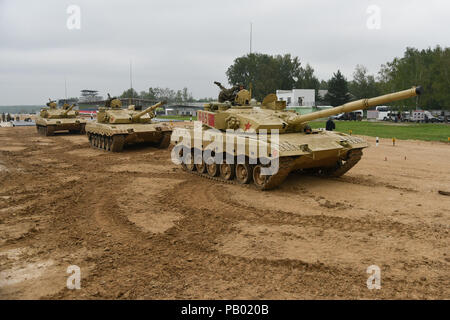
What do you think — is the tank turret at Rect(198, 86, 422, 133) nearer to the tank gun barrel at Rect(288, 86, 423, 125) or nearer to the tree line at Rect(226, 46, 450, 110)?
the tank gun barrel at Rect(288, 86, 423, 125)

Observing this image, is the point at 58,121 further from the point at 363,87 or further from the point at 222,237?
the point at 363,87

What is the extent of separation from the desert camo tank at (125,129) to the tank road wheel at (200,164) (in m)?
5.62

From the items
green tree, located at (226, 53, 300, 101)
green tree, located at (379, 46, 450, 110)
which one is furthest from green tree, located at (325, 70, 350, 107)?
green tree, located at (226, 53, 300, 101)

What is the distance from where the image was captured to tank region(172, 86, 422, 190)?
1006 cm

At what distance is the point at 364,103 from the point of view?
9289 millimetres

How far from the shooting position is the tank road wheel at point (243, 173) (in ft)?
36.4

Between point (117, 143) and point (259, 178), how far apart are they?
10.3m

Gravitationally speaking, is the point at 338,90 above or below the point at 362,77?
below

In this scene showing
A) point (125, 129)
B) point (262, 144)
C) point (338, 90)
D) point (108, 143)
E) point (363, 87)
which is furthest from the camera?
point (363, 87)

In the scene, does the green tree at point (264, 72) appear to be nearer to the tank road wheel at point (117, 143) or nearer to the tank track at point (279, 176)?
the tank road wheel at point (117, 143)

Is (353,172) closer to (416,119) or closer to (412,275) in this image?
(412,275)

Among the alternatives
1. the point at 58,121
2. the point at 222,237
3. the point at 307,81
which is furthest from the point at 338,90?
the point at 222,237

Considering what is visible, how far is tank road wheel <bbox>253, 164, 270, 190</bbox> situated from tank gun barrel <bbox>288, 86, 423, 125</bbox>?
1880 mm

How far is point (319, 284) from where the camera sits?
5195 millimetres
